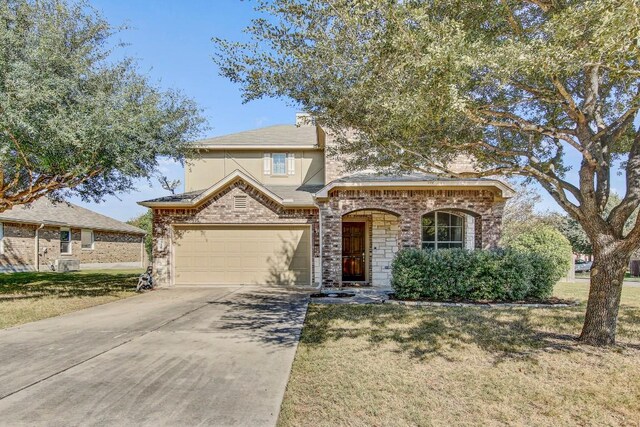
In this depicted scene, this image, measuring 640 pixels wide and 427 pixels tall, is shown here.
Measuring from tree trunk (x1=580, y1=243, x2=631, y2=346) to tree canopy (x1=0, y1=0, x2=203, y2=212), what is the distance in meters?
9.92

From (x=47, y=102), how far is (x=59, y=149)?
102 cm

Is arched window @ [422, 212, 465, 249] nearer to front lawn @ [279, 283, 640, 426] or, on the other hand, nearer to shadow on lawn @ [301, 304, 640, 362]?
shadow on lawn @ [301, 304, 640, 362]

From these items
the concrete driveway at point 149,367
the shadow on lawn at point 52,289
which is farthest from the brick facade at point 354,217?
the concrete driveway at point 149,367

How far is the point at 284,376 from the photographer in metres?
4.77

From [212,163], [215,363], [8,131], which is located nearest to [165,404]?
[215,363]

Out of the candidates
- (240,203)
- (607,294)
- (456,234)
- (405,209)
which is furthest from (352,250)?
(607,294)

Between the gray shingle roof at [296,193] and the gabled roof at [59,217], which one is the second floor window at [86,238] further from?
the gray shingle roof at [296,193]

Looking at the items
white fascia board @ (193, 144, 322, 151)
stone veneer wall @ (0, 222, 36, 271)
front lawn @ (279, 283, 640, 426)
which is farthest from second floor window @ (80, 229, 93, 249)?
front lawn @ (279, 283, 640, 426)

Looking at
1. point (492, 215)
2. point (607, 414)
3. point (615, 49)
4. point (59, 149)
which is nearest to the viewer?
point (607, 414)

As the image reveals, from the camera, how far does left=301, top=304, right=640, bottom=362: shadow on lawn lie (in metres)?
6.02

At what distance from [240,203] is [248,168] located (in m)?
3.01

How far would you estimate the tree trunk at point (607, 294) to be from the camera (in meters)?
5.92

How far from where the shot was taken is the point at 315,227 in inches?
542

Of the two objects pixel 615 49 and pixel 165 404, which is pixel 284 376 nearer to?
pixel 165 404
